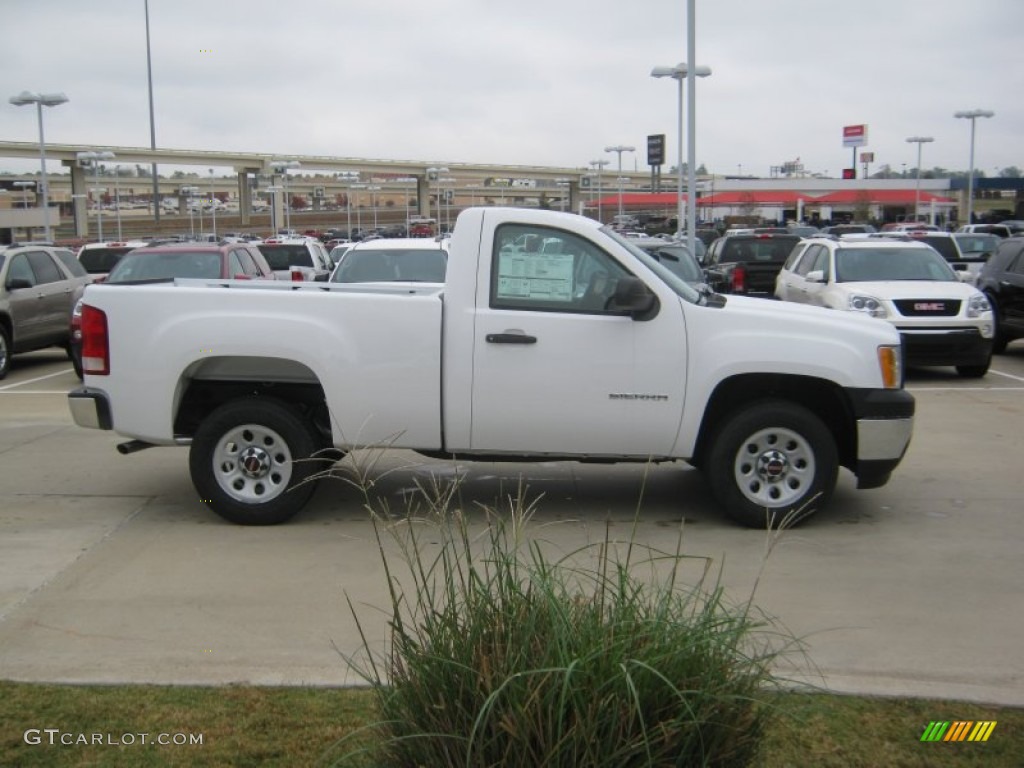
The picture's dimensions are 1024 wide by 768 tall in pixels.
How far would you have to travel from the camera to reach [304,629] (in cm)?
547

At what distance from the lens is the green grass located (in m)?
3.98

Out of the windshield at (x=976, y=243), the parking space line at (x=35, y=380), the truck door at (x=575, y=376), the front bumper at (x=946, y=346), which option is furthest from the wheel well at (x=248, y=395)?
the windshield at (x=976, y=243)

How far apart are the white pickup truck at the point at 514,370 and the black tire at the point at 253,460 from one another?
0.01 meters

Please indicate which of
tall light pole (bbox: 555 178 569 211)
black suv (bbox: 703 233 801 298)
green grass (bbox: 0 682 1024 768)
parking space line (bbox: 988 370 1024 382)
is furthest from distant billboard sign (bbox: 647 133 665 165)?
green grass (bbox: 0 682 1024 768)

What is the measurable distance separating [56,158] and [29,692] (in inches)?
3085

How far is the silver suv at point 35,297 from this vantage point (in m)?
16.0

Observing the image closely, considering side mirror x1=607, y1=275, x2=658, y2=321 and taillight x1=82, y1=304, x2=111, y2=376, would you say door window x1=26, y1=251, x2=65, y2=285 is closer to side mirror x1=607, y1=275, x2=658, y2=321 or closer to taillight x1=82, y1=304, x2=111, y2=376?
taillight x1=82, y1=304, x2=111, y2=376

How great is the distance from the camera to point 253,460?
7.39m

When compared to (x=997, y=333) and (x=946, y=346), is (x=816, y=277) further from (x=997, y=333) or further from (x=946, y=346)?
(x=997, y=333)

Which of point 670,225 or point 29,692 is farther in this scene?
point 670,225

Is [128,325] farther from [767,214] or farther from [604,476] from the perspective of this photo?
[767,214]

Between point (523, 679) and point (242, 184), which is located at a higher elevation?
point (242, 184)

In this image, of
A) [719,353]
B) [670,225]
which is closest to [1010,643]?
[719,353]

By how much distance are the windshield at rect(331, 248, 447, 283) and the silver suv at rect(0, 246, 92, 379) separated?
5.16m
